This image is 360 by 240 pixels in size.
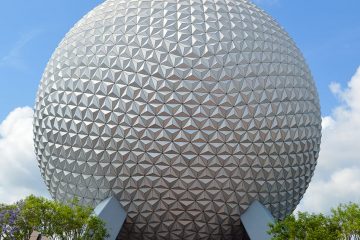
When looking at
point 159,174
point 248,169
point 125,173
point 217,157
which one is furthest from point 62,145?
point 248,169

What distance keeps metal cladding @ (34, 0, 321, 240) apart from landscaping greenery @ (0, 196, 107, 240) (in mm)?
3519

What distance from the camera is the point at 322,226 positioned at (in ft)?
64.6

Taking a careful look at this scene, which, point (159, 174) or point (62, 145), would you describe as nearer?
point (159, 174)

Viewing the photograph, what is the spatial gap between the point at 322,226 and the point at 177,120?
874cm

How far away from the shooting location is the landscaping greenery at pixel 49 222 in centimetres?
2006

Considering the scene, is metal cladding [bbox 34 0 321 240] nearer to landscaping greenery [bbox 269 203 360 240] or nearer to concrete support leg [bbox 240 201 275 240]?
concrete support leg [bbox 240 201 275 240]

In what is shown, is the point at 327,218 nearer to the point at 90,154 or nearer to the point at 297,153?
the point at 297,153

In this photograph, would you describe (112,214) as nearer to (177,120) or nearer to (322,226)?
(177,120)

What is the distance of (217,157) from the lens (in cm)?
2319

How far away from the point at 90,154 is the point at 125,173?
2.24m

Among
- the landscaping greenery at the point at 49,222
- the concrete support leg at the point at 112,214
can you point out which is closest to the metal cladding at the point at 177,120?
the concrete support leg at the point at 112,214

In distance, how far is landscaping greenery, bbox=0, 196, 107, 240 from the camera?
20.1m

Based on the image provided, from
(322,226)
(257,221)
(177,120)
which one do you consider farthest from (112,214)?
(322,226)

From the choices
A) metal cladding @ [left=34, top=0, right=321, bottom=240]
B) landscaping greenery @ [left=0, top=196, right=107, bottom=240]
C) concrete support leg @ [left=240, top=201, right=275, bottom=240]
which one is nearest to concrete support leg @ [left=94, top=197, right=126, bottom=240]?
metal cladding @ [left=34, top=0, right=321, bottom=240]
